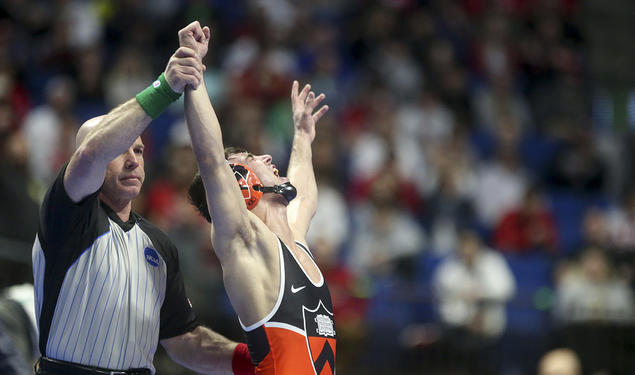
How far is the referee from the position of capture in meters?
3.73

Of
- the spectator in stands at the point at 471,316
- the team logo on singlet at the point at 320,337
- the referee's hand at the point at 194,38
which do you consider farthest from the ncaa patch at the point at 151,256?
the spectator in stands at the point at 471,316

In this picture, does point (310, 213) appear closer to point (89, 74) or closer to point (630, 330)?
point (630, 330)

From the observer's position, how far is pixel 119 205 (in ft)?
14.1

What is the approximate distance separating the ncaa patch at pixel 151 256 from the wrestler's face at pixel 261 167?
751 millimetres

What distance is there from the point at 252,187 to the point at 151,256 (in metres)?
0.68

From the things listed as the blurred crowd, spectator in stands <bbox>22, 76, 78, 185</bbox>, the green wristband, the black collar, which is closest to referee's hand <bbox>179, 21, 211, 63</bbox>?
the green wristband

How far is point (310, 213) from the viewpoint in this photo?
5227mm

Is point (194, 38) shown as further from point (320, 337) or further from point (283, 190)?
point (320, 337)

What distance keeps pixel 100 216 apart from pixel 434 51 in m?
9.66

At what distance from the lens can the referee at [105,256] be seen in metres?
3.73

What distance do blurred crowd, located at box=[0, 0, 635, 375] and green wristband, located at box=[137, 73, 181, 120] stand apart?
14.7 ft

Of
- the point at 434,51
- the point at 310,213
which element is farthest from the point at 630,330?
the point at 434,51

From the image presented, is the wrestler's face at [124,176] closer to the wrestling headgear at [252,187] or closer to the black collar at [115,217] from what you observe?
the black collar at [115,217]

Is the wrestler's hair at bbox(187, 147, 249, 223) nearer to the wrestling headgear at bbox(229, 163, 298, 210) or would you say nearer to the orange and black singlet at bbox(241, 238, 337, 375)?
the wrestling headgear at bbox(229, 163, 298, 210)
